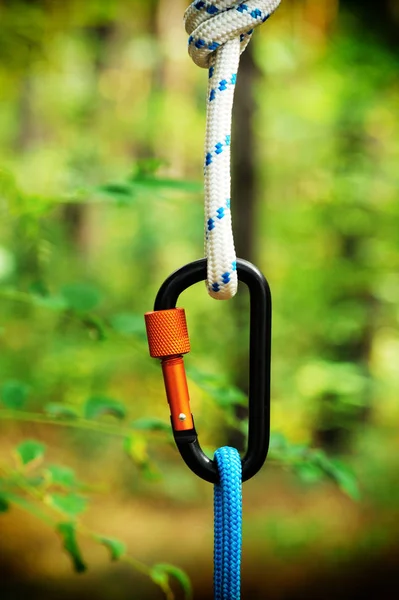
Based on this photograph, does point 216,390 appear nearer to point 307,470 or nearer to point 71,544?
point 307,470

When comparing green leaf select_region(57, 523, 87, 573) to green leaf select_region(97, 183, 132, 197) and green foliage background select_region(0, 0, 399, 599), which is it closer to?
green leaf select_region(97, 183, 132, 197)

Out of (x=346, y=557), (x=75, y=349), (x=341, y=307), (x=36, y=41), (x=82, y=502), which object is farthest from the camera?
(x=75, y=349)

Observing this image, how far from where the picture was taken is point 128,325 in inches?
44.0

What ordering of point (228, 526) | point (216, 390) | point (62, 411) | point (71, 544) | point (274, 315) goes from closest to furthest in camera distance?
point (228, 526) < point (71, 544) < point (62, 411) < point (216, 390) < point (274, 315)

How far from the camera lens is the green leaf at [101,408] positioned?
113 cm

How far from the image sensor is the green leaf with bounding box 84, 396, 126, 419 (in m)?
1.13

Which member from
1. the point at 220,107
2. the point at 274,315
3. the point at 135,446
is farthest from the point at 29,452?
the point at 274,315

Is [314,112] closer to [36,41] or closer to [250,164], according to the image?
[250,164]

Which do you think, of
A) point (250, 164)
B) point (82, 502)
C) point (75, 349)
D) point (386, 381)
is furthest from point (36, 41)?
point (386, 381)

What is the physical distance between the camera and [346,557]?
323cm

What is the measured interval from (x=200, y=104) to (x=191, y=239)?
1234 mm

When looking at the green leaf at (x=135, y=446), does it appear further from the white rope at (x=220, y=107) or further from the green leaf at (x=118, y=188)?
the white rope at (x=220, y=107)

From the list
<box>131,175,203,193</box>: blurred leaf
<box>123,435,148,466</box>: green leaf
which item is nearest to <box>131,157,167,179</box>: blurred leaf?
<box>131,175,203,193</box>: blurred leaf

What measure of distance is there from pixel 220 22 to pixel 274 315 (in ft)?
13.7
